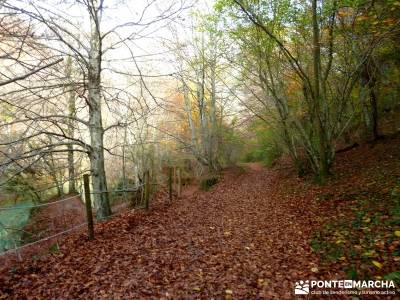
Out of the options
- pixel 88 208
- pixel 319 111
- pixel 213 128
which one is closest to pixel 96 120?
pixel 88 208

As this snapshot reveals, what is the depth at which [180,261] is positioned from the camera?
4.81 m

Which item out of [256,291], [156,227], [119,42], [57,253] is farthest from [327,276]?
[119,42]

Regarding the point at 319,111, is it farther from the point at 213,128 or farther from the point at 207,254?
the point at 213,128

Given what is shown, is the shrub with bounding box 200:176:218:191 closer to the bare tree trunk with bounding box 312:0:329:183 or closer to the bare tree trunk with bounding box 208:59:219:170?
the bare tree trunk with bounding box 208:59:219:170

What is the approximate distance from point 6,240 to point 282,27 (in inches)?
519

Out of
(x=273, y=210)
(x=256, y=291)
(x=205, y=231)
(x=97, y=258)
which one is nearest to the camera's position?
(x=256, y=291)

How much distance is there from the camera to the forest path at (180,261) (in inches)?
152

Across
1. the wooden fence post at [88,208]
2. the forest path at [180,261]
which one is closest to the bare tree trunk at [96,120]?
the forest path at [180,261]

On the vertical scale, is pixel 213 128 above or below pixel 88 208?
above

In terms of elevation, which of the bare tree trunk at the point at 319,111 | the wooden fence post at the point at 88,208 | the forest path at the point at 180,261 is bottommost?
the forest path at the point at 180,261

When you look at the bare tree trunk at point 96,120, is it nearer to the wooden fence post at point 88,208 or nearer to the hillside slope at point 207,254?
the hillside slope at point 207,254

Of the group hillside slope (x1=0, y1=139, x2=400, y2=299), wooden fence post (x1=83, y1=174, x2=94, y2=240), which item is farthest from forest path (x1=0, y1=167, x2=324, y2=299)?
wooden fence post (x1=83, y1=174, x2=94, y2=240)

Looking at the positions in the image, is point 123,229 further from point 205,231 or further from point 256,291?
point 256,291

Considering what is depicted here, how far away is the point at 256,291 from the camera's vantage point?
146 inches
